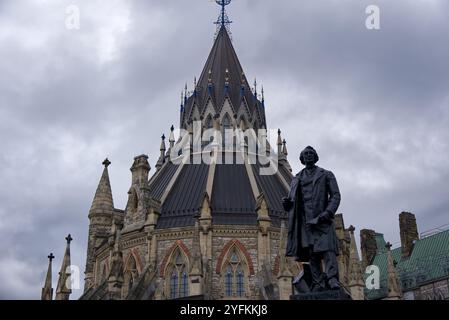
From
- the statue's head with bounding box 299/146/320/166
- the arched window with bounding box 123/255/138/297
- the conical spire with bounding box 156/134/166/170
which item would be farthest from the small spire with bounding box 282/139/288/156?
the statue's head with bounding box 299/146/320/166

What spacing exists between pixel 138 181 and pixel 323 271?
101 ft

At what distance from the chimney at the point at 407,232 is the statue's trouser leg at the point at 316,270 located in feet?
137

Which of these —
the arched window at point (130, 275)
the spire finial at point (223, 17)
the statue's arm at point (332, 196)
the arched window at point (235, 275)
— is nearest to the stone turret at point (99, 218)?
the arched window at point (130, 275)

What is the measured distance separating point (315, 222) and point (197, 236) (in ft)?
82.3

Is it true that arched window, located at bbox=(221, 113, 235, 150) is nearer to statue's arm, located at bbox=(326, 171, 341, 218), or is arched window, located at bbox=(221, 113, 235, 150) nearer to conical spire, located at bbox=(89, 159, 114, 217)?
conical spire, located at bbox=(89, 159, 114, 217)

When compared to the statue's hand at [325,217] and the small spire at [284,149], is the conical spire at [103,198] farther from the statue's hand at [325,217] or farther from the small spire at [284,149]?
the statue's hand at [325,217]

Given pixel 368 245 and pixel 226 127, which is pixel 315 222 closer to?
pixel 226 127

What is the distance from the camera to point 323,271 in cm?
976

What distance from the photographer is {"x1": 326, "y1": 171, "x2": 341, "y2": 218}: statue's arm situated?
9438mm

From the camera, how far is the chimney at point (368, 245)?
52.7 meters

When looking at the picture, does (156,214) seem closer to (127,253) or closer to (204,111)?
(127,253)

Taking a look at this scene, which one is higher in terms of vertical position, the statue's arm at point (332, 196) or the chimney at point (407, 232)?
the chimney at point (407, 232)

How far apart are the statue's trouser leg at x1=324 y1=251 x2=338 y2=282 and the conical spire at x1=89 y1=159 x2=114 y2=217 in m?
34.0
